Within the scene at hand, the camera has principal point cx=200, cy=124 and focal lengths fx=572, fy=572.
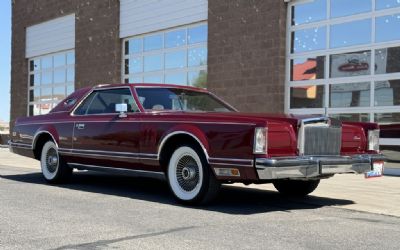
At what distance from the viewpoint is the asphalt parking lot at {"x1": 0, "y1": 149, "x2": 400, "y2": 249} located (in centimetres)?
496

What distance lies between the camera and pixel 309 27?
516 inches

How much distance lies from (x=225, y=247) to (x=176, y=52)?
12.5 metres

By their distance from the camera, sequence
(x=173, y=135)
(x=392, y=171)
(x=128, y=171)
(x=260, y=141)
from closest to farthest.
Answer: (x=260, y=141)
(x=173, y=135)
(x=128, y=171)
(x=392, y=171)

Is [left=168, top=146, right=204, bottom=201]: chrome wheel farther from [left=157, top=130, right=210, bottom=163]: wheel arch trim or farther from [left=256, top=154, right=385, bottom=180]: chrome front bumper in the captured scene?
[left=256, top=154, right=385, bottom=180]: chrome front bumper

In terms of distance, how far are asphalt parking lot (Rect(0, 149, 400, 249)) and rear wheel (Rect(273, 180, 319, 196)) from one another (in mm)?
177

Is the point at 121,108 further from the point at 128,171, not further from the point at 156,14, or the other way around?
the point at 156,14

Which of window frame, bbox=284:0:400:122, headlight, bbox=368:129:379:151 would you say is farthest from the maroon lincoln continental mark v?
window frame, bbox=284:0:400:122

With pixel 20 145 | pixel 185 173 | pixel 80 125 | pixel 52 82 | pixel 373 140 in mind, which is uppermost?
pixel 52 82

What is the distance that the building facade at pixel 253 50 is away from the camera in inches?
472

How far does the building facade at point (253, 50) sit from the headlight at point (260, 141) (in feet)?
6.41

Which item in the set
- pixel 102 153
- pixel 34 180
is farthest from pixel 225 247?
pixel 34 180

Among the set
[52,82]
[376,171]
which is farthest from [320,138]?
[52,82]

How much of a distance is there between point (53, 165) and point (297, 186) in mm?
3859

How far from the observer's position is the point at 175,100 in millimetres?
7938
